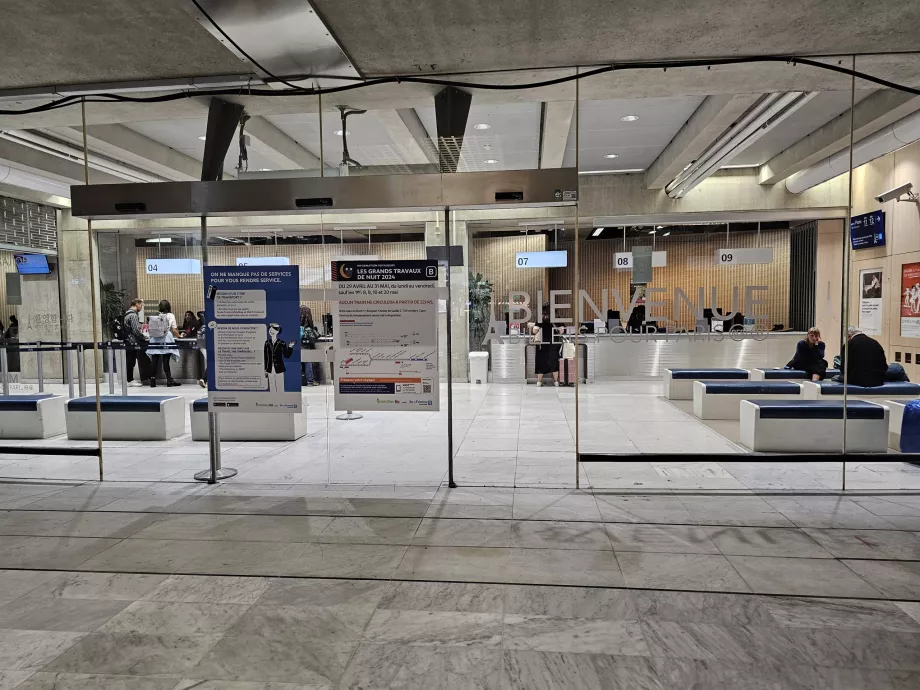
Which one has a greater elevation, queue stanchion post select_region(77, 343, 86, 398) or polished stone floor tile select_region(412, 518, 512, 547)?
queue stanchion post select_region(77, 343, 86, 398)

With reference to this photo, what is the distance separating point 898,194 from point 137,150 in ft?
28.8

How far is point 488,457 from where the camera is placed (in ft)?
18.3

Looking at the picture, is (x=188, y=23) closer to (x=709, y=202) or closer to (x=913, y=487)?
(x=913, y=487)

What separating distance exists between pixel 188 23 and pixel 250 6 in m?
0.66

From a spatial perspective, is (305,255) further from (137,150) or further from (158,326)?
(137,150)

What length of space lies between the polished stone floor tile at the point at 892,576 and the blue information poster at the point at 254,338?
3864 mm

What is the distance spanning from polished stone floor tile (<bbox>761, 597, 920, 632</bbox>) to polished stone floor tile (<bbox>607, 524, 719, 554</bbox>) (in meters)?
0.61

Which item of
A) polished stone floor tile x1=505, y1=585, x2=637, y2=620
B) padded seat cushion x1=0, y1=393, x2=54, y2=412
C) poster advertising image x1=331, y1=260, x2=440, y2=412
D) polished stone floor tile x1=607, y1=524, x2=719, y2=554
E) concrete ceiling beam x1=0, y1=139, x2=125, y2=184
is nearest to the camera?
polished stone floor tile x1=505, y1=585, x2=637, y2=620

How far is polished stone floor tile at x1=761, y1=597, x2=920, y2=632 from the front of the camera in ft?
8.34

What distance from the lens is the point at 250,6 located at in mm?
3174

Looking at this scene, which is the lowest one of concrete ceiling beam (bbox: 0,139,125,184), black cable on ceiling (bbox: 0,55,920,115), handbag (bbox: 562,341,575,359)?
handbag (bbox: 562,341,575,359)

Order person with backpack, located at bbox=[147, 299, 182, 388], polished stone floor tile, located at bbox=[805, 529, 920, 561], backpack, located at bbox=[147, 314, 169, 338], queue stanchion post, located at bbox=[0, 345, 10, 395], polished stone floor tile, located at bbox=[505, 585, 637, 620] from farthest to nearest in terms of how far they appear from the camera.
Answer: queue stanchion post, located at bbox=[0, 345, 10, 395] < backpack, located at bbox=[147, 314, 169, 338] < person with backpack, located at bbox=[147, 299, 182, 388] < polished stone floor tile, located at bbox=[805, 529, 920, 561] < polished stone floor tile, located at bbox=[505, 585, 637, 620]

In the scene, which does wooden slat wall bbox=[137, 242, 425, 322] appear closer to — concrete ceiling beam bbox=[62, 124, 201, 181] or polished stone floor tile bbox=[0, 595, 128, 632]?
concrete ceiling beam bbox=[62, 124, 201, 181]

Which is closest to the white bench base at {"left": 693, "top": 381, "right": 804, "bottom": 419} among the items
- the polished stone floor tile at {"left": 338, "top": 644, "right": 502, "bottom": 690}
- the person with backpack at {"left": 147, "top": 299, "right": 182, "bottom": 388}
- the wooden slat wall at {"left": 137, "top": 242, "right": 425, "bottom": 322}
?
the wooden slat wall at {"left": 137, "top": 242, "right": 425, "bottom": 322}
